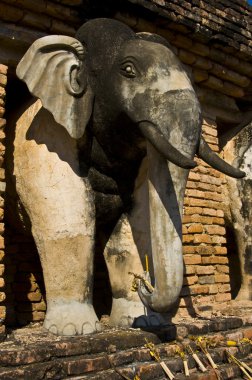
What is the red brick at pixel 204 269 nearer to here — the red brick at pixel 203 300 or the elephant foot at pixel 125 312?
the red brick at pixel 203 300

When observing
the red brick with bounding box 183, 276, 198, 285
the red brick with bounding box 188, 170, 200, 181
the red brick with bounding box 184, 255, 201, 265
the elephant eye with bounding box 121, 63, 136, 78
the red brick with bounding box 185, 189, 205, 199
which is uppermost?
the elephant eye with bounding box 121, 63, 136, 78

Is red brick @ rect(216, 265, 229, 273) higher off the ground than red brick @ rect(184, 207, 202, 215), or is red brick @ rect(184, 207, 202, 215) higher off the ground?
red brick @ rect(184, 207, 202, 215)

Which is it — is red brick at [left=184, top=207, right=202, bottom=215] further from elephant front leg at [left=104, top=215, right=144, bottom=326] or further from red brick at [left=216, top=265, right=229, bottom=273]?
elephant front leg at [left=104, top=215, right=144, bottom=326]

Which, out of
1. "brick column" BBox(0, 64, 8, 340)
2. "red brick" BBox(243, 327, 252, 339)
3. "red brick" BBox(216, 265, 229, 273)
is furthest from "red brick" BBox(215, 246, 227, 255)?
"brick column" BBox(0, 64, 8, 340)

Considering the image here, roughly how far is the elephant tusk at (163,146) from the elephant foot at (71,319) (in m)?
1.07

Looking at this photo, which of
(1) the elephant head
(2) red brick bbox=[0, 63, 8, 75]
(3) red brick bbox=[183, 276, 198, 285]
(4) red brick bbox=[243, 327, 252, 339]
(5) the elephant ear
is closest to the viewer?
(1) the elephant head

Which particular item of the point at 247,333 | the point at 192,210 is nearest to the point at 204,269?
the point at 192,210

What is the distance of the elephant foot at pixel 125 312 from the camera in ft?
12.6

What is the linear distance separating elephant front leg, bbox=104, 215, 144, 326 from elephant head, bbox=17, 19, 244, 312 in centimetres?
56

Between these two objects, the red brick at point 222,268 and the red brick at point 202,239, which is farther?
the red brick at point 222,268

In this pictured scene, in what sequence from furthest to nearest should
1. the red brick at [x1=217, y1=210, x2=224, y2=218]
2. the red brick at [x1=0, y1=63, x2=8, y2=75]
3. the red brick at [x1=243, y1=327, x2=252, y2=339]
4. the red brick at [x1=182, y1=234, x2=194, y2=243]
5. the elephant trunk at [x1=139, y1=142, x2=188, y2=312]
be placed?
the red brick at [x1=217, y1=210, x2=224, y2=218] < the red brick at [x1=182, y1=234, x2=194, y2=243] < the red brick at [x1=243, y1=327, x2=252, y2=339] < the red brick at [x1=0, y1=63, x2=8, y2=75] < the elephant trunk at [x1=139, y1=142, x2=188, y2=312]

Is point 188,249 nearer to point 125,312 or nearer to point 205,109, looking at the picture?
point 125,312

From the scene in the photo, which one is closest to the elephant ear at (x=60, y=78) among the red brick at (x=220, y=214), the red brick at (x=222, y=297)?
the red brick at (x=220, y=214)

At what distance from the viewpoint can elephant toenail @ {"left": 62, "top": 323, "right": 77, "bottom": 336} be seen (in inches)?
130
